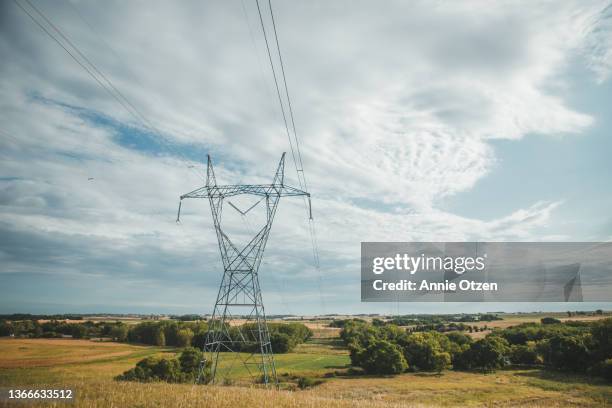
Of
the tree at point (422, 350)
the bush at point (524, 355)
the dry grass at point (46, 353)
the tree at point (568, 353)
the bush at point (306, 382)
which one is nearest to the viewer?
the bush at point (306, 382)

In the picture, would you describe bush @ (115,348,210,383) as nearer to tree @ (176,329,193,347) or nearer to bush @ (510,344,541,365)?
tree @ (176,329,193,347)

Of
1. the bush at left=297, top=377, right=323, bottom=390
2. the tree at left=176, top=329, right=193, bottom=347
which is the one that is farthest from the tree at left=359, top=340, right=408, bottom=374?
the tree at left=176, top=329, right=193, bottom=347

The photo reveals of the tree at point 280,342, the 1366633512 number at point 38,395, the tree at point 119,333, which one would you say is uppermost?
the 1366633512 number at point 38,395

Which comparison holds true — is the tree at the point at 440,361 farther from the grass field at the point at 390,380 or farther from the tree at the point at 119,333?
the tree at the point at 119,333

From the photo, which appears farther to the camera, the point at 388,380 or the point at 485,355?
the point at 485,355

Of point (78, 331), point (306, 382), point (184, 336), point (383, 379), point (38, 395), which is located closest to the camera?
point (38, 395)

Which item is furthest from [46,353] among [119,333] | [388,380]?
[388,380]

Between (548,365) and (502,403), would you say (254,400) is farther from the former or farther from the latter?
(548,365)

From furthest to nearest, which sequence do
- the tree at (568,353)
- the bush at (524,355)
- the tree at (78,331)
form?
the tree at (78,331) < the bush at (524,355) < the tree at (568,353)

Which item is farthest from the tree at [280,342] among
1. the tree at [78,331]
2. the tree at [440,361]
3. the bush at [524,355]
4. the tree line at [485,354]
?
the bush at [524,355]

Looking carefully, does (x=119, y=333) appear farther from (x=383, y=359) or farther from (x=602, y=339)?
(x=602, y=339)

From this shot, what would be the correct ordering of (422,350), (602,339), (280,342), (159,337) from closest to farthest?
(602,339) → (422,350) → (159,337) → (280,342)

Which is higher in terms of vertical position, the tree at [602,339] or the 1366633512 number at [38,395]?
the 1366633512 number at [38,395]
